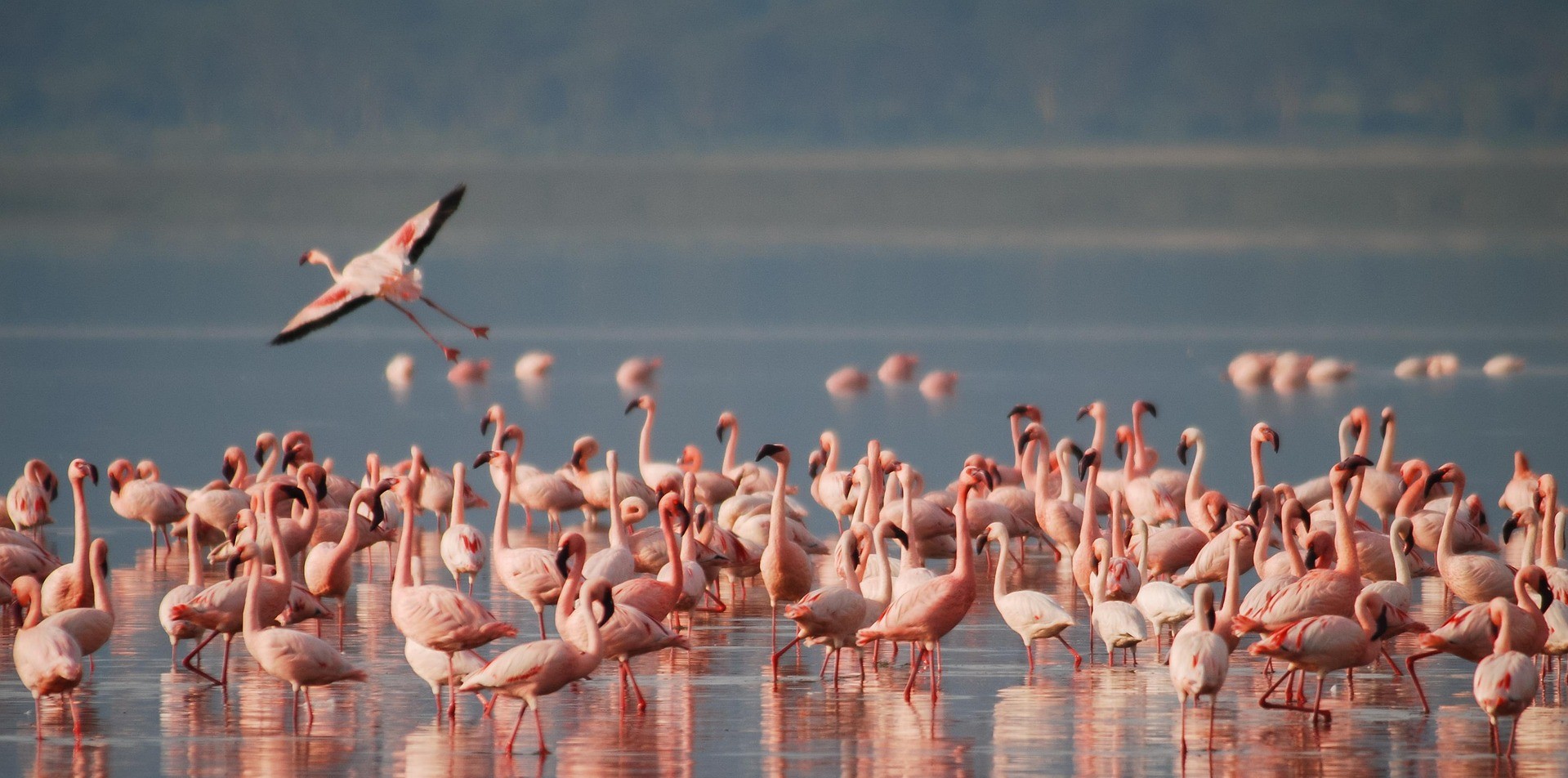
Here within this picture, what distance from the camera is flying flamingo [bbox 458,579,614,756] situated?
8469 millimetres

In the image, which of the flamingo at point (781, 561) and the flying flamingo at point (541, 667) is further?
the flamingo at point (781, 561)

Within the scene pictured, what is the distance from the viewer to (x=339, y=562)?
1105cm

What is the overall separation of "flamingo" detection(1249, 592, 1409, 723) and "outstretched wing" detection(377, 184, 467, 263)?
655 centimetres

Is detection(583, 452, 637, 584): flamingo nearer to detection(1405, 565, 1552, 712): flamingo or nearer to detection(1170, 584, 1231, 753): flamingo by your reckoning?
detection(1170, 584, 1231, 753): flamingo

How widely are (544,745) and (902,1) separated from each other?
166588 millimetres

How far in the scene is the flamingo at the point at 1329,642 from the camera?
29.1ft

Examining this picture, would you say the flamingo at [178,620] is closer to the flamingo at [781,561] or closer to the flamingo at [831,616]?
the flamingo at [831,616]

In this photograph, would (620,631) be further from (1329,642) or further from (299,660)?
(1329,642)

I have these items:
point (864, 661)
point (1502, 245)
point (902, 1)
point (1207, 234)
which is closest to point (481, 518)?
point (864, 661)

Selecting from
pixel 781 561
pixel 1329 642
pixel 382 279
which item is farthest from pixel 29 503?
pixel 1329 642

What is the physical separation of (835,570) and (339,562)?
2.75 m

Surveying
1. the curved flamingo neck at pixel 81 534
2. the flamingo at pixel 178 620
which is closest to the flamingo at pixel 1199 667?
the flamingo at pixel 178 620

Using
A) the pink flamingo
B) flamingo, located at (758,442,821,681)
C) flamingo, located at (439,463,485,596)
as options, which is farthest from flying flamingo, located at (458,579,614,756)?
flamingo, located at (439,463,485,596)

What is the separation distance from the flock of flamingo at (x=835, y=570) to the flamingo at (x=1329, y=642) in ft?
0.04
